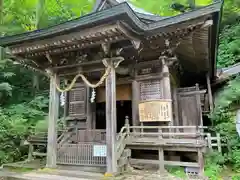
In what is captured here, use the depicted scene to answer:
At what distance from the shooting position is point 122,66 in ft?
22.1

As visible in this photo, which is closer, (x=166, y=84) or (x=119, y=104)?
(x=166, y=84)

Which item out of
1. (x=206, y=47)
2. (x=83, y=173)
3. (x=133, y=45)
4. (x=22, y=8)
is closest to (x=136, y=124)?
(x=83, y=173)

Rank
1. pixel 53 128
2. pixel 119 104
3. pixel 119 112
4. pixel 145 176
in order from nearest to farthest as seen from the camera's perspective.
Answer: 1. pixel 145 176
2. pixel 53 128
3. pixel 119 104
4. pixel 119 112

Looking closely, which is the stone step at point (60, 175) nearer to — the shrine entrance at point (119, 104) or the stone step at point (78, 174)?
the stone step at point (78, 174)


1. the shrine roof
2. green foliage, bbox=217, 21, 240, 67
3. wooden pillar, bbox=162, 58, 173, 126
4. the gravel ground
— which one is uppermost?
green foliage, bbox=217, 21, 240, 67

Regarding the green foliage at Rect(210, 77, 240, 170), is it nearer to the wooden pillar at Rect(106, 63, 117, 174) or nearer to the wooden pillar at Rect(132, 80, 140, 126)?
the wooden pillar at Rect(132, 80, 140, 126)

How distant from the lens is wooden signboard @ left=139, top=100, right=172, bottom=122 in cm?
652

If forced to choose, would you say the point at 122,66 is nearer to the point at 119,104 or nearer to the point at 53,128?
the point at 53,128

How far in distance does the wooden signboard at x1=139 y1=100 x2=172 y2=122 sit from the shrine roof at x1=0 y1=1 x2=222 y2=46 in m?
2.29

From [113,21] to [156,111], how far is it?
10.9ft

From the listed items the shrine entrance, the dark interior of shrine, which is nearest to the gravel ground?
the shrine entrance

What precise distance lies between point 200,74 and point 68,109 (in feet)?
22.7

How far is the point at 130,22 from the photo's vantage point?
4.67m

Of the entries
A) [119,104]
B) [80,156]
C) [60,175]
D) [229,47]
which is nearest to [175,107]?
[119,104]
